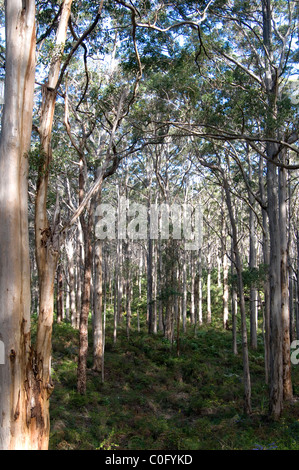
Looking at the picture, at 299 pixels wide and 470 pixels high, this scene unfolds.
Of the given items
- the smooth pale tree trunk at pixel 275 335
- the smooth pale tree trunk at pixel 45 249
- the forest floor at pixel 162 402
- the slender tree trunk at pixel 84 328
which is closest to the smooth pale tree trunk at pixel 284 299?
the forest floor at pixel 162 402

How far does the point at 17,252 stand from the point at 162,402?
8942mm

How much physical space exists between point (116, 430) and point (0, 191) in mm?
6686

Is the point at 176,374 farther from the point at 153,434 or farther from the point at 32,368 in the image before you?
the point at 32,368

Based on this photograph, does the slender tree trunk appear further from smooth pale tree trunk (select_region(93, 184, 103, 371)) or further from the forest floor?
smooth pale tree trunk (select_region(93, 184, 103, 371))

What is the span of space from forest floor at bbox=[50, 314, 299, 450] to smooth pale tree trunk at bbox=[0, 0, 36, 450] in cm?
325

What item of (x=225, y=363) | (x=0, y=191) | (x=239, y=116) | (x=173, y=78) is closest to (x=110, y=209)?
(x=225, y=363)

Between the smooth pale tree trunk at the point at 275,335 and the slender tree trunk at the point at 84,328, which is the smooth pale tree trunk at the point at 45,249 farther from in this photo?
the smooth pale tree trunk at the point at 275,335

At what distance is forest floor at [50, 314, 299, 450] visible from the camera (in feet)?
27.5

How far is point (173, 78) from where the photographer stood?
38.7 ft

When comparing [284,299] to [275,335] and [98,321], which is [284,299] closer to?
[275,335]

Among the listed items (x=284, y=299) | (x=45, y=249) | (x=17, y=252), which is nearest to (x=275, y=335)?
(x=284, y=299)

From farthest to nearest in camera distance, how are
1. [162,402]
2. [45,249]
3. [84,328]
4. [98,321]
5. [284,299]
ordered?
[98,321] < [162,402] < [284,299] < [84,328] < [45,249]

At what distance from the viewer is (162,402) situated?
12.2 m

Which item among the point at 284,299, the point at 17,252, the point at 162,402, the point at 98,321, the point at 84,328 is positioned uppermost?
the point at 17,252
